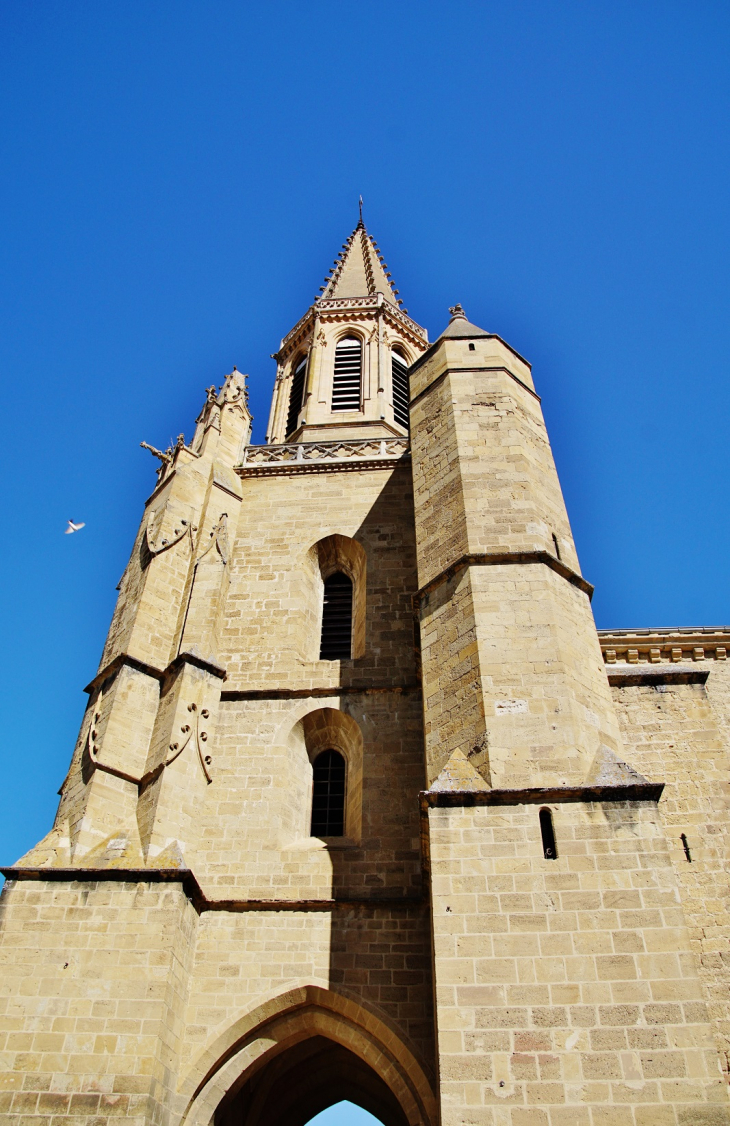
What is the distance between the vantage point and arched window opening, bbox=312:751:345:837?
10.1m

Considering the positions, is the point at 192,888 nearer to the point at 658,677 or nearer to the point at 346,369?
the point at 658,677

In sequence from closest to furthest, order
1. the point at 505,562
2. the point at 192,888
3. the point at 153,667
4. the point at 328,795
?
1. the point at 192,888
2. the point at 505,562
3. the point at 153,667
4. the point at 328,795

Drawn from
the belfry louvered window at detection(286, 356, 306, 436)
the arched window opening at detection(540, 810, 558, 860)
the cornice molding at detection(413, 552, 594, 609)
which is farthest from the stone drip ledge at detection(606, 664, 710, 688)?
the belfry louvered window at detection(286, 356, 306, 436)

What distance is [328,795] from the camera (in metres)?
10.4

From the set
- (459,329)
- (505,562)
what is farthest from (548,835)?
(459,329)

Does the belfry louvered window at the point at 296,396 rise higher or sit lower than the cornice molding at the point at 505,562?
higher

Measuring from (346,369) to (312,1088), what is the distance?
13490 millimetres

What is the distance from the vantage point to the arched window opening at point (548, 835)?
265 inches

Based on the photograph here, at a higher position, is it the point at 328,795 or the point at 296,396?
the point at 296,396

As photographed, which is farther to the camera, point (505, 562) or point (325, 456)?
point (325, 456)

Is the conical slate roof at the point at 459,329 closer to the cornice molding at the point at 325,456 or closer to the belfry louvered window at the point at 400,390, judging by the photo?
the cornice molding at the point at 325,456

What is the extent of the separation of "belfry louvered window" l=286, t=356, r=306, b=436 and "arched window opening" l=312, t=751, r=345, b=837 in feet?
31.1

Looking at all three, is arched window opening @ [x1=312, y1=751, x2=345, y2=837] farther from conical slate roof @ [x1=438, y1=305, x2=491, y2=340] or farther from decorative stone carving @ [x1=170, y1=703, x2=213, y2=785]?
conical slate roof @ [x1=438, y1=305, x2=491, y2=340]

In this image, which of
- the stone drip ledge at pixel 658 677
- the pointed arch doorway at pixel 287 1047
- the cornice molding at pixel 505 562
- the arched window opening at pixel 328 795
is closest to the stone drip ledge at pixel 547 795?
the pointed arch doorway at pixel 287 1047
